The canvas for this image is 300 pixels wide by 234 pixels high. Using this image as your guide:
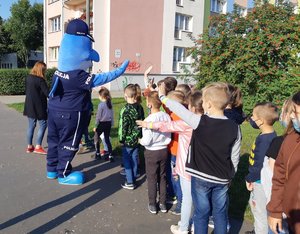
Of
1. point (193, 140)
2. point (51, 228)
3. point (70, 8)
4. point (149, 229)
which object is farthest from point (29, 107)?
point (70, 8)

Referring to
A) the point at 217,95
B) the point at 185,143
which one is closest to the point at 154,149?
the point at 185,143

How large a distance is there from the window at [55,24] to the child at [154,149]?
29.2 metres

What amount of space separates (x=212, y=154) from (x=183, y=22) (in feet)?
94.2

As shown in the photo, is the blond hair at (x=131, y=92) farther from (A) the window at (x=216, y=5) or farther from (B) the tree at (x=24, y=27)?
(B) the tree at (x=24, y=27)

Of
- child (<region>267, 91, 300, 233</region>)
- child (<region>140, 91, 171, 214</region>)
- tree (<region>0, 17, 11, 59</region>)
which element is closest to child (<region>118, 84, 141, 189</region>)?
child (<region>140, 91, 171, 214</region>)

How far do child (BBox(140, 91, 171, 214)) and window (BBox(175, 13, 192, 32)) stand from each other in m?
26.5

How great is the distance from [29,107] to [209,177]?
4644 millimetres

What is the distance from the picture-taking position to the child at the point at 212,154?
283 centimetres

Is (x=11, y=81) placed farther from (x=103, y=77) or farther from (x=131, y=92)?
(x=131, y=92)

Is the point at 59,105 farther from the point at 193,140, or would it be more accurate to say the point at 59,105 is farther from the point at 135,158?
the point at 193,140

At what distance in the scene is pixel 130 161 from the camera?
15.6 ft

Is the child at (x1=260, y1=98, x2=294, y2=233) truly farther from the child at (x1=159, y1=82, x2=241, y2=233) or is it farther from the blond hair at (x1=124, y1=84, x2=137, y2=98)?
the blond hair at (x1=124, y1=84, x2=137, y2=98)

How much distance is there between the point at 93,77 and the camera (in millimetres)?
4773

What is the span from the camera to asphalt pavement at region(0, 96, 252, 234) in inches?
143
